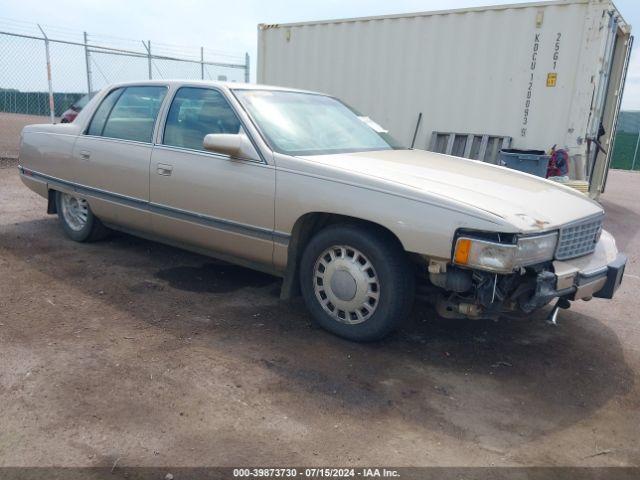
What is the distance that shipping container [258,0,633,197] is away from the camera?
7484 millimetres

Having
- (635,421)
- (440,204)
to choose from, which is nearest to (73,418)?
(440,204)

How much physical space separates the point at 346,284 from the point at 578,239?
4.81 ft

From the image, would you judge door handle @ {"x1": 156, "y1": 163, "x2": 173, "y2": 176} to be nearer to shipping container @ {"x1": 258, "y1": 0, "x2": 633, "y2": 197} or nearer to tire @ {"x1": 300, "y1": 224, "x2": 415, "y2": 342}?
tire @ {"x1": 300, "y1": 224, "x2": 415, "y2": 342}

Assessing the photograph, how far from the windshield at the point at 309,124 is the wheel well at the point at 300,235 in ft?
1.53

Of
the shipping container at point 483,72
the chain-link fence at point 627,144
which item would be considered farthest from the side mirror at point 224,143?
the chain-link fence at point 627,144

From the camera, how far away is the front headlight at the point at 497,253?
2.95m

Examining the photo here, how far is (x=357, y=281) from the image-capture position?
351cm

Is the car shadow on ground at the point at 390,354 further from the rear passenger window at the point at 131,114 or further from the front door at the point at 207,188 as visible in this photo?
the rear passenger window at the point at 131,114

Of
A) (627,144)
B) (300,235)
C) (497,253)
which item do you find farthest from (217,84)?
(627,144)

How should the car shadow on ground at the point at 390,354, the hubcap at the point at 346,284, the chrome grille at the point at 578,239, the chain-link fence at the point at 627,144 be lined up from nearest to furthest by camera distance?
1. the car shadow on ground at the point at 390,354
2. the chrome grille at the point at 578,239
3. the hubcap at the point at 346,284
4. the chain-link fence at the point at 627,144

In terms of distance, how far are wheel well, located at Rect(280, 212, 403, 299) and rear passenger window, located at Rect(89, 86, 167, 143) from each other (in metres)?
1.69

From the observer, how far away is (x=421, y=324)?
13.3 ft

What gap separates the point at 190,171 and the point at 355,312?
1668mm

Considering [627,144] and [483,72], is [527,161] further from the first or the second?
[627,144]
